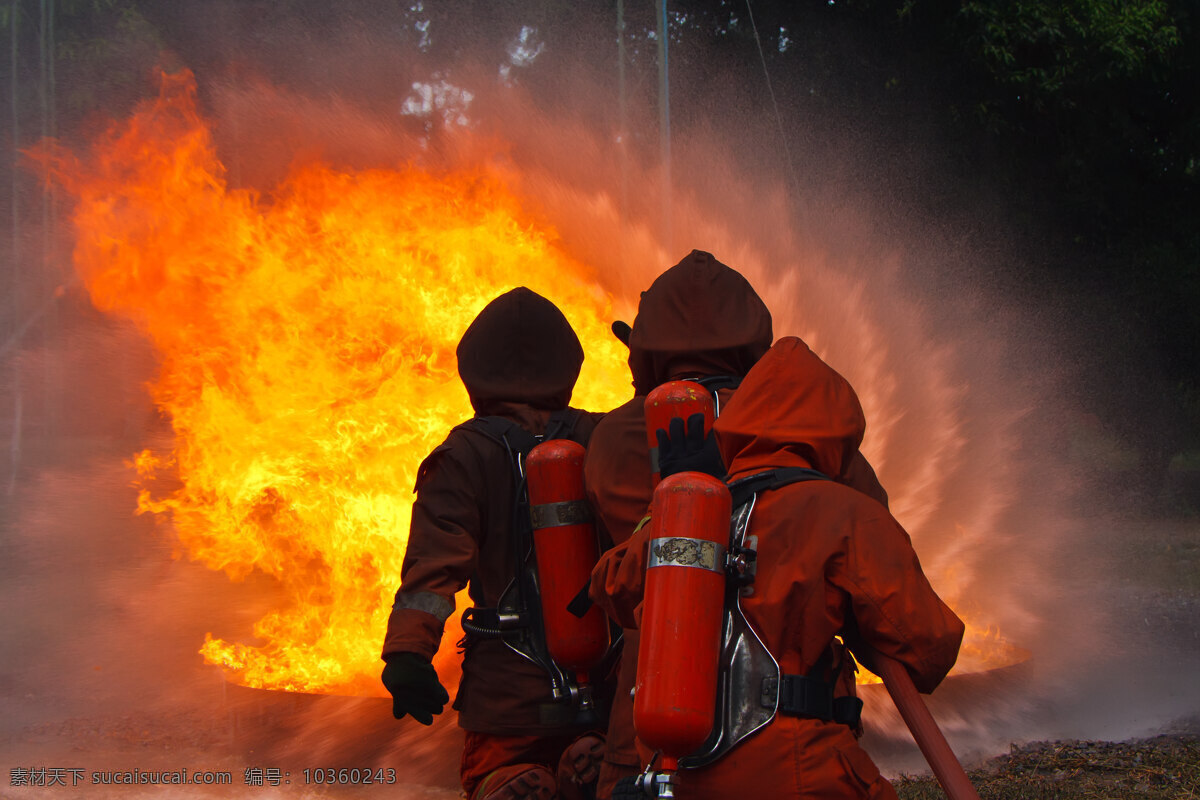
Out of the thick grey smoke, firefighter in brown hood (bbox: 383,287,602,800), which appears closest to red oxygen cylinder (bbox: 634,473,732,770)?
firefighter in brown hood (bbox: 383,287,602,800)

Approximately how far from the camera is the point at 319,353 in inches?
289

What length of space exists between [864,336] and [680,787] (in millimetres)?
8286

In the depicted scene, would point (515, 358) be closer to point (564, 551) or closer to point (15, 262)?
point (564, 551)

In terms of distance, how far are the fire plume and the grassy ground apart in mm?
3082

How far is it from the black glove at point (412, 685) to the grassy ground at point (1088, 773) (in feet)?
8.64

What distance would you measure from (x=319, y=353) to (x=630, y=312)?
2.23 meters

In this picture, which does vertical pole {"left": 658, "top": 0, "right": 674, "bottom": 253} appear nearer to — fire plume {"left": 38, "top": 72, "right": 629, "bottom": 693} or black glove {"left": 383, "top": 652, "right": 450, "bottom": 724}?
fire plume {"left": 38, "top": 72, "right": 629, "bottom": 693}

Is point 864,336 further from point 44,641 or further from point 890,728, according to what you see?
A: point 44,641

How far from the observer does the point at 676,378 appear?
11.0 ft

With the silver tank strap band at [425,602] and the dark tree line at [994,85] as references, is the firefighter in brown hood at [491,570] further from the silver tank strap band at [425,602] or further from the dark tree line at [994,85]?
the dark tree line at [994,85]

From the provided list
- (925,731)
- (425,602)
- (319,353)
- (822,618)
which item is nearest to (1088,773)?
(425,602)

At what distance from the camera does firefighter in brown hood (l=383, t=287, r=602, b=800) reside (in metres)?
3.37

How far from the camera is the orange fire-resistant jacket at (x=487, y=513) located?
3480 mm

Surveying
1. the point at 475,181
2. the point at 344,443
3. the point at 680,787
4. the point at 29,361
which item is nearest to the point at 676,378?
the point at 680,787
